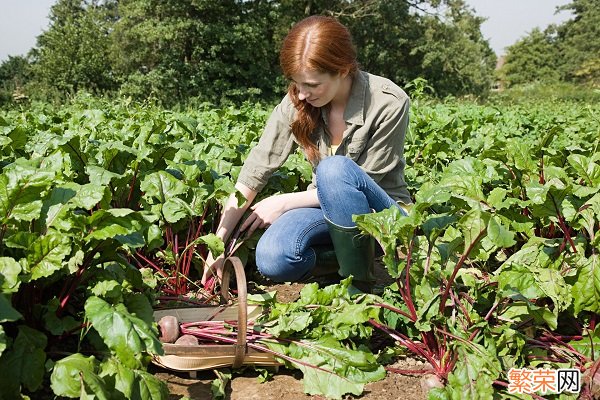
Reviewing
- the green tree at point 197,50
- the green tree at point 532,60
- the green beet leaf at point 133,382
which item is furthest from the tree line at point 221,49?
the green tree at point 532,60

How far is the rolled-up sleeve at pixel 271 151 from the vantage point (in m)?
2.95

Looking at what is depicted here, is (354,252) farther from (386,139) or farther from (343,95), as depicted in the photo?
(343,95)

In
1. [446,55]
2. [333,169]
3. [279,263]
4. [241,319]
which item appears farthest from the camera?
[446,55]

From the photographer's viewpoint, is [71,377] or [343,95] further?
[343,95]

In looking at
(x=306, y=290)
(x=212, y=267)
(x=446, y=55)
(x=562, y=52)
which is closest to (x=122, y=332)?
(x=306, y=290)

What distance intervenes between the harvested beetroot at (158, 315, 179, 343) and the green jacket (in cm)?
93

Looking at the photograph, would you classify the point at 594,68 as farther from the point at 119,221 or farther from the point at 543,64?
the point at 119,221

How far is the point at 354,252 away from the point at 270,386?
727 mm

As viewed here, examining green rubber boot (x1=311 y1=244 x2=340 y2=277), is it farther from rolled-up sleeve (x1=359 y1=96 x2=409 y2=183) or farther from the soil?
the soil

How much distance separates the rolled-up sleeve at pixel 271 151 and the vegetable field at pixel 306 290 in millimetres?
153

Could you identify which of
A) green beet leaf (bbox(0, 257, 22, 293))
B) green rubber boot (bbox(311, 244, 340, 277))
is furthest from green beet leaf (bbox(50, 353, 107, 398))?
green rubber boot (bbox(311, 244, 340, 277))

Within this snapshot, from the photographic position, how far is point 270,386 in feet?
7.29

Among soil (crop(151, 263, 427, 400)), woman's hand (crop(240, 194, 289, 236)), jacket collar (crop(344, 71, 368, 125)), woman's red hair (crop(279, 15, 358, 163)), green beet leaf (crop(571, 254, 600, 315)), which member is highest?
woman's red hair (crop(279, 15, 358, 163))

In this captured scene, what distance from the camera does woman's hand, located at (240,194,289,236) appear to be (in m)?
3.04
